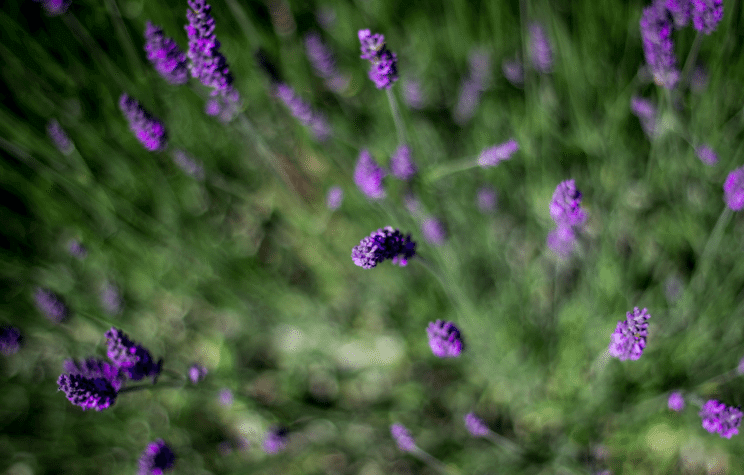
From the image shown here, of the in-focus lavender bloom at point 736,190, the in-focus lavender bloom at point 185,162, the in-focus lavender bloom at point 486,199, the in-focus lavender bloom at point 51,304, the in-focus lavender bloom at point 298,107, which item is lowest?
the in-focus lavender bloom at point 51,304

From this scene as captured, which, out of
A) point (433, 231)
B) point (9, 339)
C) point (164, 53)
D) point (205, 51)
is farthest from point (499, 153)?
point (9, 339)

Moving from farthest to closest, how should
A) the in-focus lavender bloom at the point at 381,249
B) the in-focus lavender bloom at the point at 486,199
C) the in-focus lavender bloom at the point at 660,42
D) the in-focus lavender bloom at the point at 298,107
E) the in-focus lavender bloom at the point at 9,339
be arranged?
1. the in-focus lavender bloom at the point at 486,199
2. the in-focus lavender bloom at the point at 298,107
3. the in-focus lavender bloom at the point at 9,339
4. the in-focus lavender bloom at the point at 660,42
5. the in-focus lavender bloom at the point at 381,249

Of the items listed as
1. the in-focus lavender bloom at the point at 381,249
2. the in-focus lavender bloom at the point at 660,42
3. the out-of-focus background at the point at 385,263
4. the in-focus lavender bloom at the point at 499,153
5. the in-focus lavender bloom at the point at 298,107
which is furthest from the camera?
the out-of-focus background at the point at 385,263

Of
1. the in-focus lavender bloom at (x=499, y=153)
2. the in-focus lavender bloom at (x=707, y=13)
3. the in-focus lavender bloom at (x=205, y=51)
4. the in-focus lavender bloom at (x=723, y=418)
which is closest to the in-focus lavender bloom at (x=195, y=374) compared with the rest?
the in-focus lavender bloom at (x=205, y=51)

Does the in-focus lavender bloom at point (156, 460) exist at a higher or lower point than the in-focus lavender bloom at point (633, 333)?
lower

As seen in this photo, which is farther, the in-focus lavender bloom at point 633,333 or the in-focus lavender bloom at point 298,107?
the in-focus lavender bloom at point 298,107

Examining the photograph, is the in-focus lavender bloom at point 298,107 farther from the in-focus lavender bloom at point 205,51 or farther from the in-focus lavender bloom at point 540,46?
the in-focus lavender bloom at point 540,46

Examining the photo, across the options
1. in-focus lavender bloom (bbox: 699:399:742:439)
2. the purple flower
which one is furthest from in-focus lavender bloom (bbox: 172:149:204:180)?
in-focus lavender bloom (bbox: 699:399:742:439)

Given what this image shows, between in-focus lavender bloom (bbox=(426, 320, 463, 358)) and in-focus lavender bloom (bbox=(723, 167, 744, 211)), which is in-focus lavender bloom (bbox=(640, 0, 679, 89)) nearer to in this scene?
in-focus lavender bloom (bbox=(723, 167, 744, 211))
